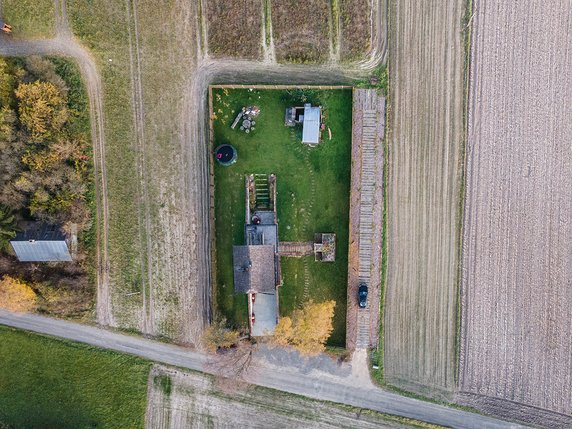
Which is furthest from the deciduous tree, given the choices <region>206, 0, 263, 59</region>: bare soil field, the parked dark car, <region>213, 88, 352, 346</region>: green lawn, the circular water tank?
the parked dark car

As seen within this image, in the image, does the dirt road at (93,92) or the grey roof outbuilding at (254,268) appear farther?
the dirt road at (93,92)

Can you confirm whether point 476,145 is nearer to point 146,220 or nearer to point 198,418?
point 146,220

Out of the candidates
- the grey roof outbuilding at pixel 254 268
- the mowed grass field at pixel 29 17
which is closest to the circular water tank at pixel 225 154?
the grey roof outbuilding at pixel 254 268

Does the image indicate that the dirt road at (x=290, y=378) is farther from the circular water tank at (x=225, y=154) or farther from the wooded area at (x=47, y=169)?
the circular water tank at (x=225, y=154)

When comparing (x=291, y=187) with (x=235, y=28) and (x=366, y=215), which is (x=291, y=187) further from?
(x=235, y=28)

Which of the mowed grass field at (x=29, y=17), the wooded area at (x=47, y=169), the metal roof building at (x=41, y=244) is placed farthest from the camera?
the mowed grass field at (x=29, y=17)

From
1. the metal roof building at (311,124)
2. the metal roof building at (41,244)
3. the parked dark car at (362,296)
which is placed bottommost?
the parked dark car at (362,296)

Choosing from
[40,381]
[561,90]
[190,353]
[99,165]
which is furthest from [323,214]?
[40,381]
